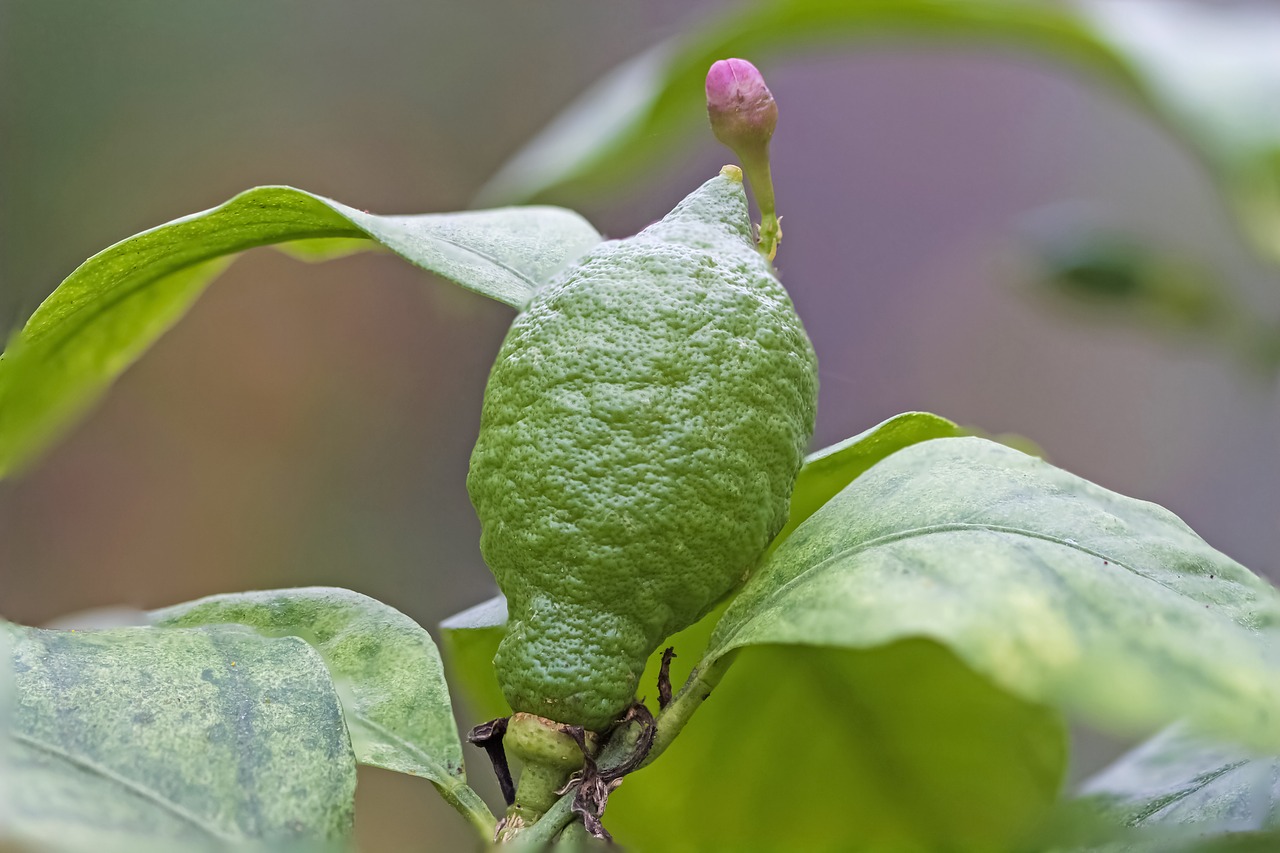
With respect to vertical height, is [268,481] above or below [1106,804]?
below

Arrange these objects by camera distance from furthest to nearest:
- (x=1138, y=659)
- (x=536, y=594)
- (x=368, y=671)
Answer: (x=368, y=671)
(x=536, y=594)
(x=1138, y=659)

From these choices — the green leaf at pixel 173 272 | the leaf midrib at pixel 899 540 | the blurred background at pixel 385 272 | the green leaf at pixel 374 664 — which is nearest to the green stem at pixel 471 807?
the green leaf at pixel 374 664

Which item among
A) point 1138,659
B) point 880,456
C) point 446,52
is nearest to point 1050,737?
point 880,456

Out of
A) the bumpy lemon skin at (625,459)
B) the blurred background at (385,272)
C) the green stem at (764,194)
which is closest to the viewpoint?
the bumpy lemon skin at (625,459)

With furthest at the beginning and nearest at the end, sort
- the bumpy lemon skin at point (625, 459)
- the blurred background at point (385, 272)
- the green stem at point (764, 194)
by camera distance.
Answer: the blurred background at point (385, 272) < the green stem at point (764, 194) < the bumpy lemon skin at point (625, 459)

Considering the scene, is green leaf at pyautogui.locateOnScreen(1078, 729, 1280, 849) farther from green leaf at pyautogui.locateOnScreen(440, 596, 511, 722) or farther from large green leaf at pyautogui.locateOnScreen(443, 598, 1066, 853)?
green leaf at pyautogui.locateOnScreen(440, 596, 511, 722)

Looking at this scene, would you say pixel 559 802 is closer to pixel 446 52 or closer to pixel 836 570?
pixel 836 570

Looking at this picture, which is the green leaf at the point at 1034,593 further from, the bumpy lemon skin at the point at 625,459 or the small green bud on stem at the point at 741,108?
the small green bud on stem at the point at 741,108
